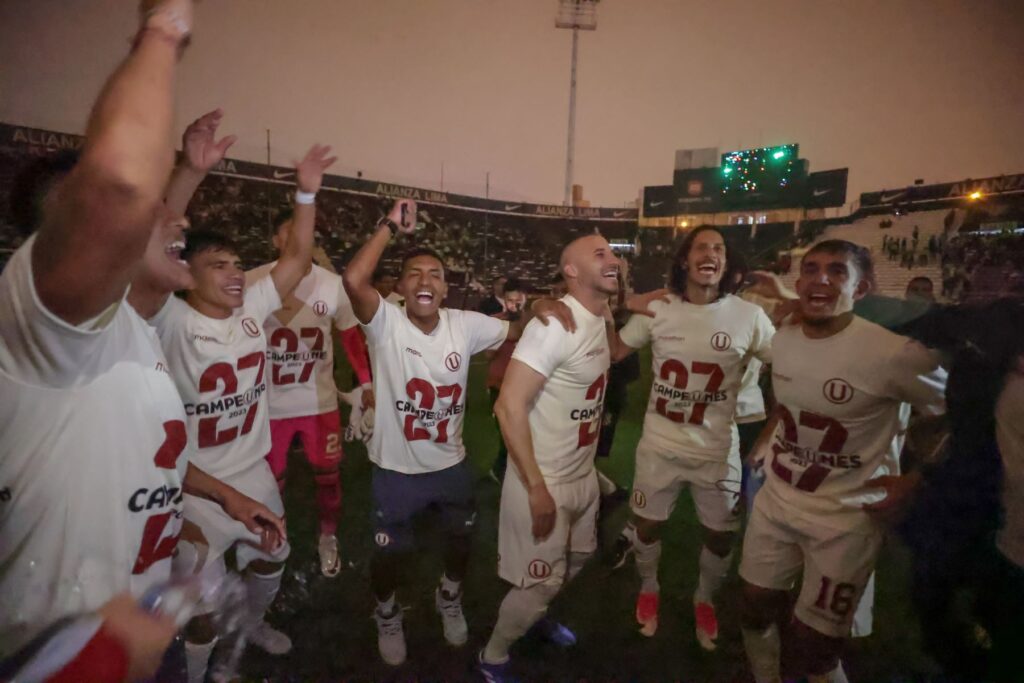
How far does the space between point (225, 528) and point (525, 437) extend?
1498 mm

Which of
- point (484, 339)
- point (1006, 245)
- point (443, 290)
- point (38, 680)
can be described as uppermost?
point (1006, 245)

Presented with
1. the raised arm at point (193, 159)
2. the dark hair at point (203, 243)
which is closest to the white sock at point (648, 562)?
the dark hair at point (203, 243)

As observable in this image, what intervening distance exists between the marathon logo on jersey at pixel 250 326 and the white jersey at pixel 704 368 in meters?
2.38

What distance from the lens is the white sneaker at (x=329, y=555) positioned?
10.4 feet

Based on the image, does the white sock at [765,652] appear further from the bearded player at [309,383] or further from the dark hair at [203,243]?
the dark hair at [203,243]

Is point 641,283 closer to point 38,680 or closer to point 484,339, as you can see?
point 484,339

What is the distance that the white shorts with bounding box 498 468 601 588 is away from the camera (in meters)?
2.23

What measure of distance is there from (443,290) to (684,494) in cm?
337

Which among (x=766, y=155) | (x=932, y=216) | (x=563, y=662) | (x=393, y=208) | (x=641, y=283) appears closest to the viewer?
(x=563, y=662)

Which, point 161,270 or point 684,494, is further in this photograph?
point 684,494

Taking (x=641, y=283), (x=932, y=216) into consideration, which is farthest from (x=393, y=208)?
(x=932, y=216)

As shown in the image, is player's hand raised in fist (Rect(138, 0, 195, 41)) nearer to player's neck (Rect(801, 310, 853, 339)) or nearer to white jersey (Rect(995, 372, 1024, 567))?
player's neck (Rect(801, 310, 853, 339))

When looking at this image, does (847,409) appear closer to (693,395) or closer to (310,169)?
(693,395)

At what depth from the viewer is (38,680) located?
0.77 meters
